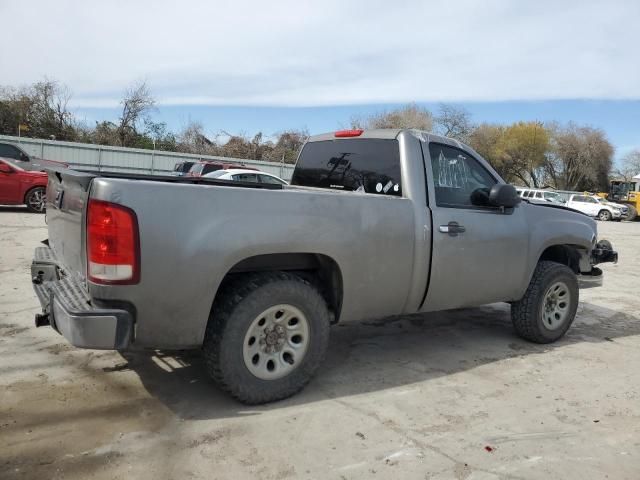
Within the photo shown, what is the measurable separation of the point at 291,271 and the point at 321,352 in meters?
0.62

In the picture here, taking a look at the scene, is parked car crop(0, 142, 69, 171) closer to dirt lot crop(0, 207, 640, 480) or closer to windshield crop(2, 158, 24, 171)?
windshield crop(2, 158, 24, 171)

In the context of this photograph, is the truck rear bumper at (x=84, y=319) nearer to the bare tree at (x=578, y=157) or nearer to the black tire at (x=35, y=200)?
the black tire at (x=35, y=200)

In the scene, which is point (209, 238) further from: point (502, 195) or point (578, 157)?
point (578, 157)

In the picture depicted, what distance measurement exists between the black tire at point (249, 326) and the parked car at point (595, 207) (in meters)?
34.5

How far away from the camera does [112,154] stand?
2530 centimetres

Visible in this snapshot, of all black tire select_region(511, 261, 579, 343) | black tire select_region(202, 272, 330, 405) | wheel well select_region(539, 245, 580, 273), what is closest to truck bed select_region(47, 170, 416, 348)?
black tire select_region(202, 272, 330, 405)

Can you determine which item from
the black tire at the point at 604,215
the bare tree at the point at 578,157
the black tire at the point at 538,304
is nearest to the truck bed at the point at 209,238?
the black tire at the point at 538,304

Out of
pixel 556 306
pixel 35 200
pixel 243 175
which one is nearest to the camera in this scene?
pixel 556 306

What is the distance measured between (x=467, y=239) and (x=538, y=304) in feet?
4.36

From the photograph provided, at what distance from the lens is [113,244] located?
298 cm

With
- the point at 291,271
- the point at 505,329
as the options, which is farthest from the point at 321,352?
the point at 505,329

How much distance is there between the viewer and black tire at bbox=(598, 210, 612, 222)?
114 ft

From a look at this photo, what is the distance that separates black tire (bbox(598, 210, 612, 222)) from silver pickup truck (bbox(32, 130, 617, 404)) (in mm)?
33377

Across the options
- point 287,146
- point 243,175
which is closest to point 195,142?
point 287,146
